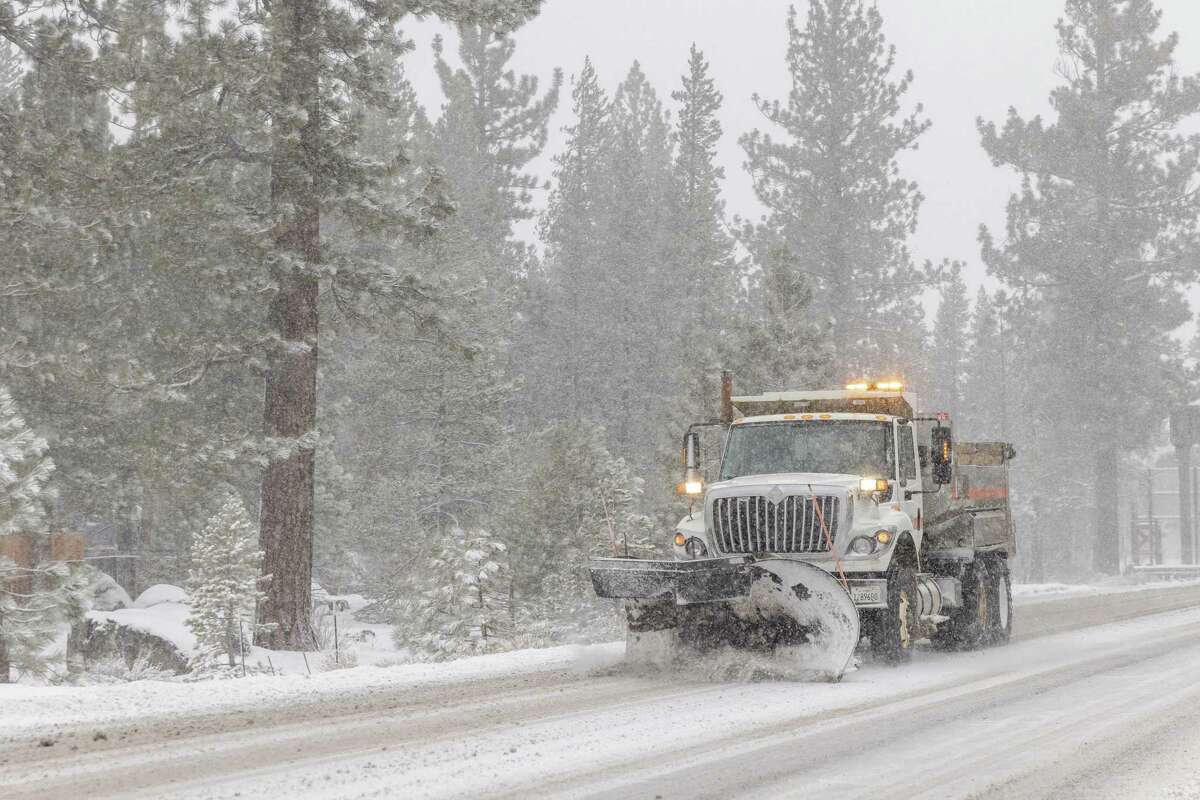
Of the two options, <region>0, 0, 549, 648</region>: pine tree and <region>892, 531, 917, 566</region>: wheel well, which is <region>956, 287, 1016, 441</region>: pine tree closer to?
<region>0, 0, 549, 648</region>: pine tree

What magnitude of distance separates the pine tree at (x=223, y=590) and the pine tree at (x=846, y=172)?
3257cm

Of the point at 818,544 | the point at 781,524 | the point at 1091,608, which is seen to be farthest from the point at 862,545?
the point at 1091,608

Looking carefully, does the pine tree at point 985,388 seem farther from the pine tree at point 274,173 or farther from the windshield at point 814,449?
the windshield at point 814,449

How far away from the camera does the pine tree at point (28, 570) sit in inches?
485

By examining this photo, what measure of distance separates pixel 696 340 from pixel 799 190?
568 inches

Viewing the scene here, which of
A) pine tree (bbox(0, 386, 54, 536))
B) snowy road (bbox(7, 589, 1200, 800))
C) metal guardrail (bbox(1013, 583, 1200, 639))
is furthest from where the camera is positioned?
metal guardrail (bbox(1013, 583, 1200, 639))

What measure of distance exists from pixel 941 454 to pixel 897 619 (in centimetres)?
184

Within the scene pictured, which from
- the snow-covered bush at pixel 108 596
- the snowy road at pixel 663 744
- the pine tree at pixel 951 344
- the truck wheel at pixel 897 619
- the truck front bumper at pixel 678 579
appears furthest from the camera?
the pine tree at pixel 951 344

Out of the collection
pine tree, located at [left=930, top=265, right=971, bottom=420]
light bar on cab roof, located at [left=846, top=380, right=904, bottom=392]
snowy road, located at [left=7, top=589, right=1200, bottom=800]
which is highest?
pine tree, located at [left=930, top=265, right=971, bottom=420]

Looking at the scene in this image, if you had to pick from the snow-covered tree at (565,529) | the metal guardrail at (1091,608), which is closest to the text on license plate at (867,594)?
the metal guardrail at (1091,608)

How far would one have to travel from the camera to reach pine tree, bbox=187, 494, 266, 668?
634 inches

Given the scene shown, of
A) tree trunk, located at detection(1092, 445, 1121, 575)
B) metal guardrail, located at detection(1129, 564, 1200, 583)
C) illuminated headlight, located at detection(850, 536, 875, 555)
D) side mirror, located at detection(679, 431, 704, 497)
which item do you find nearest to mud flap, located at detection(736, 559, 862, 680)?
illuminated headlight, located at detection(850, 536, 875, 555)

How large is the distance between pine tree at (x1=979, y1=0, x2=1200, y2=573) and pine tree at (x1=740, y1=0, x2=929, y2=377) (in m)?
4.09

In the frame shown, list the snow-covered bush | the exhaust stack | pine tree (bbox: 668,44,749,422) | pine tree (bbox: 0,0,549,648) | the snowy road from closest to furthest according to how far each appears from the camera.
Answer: the snowy road < the exhaust stack < pine tree (bbox: 0,0,549,648) < the snow-covered bush < pine tree (bbox: 668,44,749,422)
